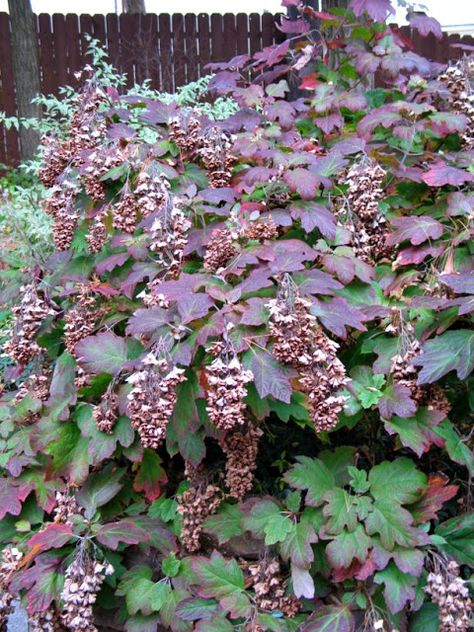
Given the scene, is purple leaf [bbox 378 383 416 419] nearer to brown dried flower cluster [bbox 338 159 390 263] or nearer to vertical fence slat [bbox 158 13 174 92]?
brown dried flower cluster [bbox 338 159 390 263]

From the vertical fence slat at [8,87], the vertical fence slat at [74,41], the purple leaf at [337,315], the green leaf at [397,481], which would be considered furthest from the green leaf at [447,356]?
the vertical fence slat at [74,41]

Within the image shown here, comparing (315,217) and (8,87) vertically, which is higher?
(315,217)

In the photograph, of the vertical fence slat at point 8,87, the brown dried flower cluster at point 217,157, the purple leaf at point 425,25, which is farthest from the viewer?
the vertical fence slat at point 8,87

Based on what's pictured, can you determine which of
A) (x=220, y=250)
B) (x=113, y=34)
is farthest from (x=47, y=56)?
(x=220, y=250)

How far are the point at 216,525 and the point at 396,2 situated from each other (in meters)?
2.03

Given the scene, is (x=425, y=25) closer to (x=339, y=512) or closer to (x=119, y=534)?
(x=339, y=512)

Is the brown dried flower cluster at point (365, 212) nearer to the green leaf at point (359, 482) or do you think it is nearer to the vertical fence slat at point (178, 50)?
the green leaf at point (359, 482)

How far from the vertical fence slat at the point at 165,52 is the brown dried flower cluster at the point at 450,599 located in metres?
9.31

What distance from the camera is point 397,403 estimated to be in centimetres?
166

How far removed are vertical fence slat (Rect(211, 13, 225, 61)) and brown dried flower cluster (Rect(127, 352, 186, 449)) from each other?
9754 millimetres

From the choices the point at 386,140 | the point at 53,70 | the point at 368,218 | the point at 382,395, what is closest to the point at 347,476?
the point at 382,395

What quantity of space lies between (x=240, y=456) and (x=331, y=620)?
1.44ft

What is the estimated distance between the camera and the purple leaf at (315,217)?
77.2 inches

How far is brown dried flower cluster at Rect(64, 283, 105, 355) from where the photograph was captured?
2021mm
